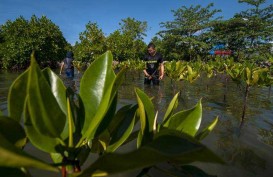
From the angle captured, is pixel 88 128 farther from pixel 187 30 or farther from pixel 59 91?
pixel 187 30

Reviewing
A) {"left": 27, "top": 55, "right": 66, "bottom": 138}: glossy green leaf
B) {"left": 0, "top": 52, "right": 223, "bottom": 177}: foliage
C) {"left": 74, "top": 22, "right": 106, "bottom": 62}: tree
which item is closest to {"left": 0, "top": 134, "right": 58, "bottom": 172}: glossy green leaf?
{"left": 0, "top": 52, "right": 223, "bottom": 177}: foliage

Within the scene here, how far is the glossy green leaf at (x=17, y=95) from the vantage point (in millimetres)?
679

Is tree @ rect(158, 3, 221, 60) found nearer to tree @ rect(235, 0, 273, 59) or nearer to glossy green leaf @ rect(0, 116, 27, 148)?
tree @ rect(235, 0, 273, 59)

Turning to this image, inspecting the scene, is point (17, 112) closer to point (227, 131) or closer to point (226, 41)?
point (227, 131)

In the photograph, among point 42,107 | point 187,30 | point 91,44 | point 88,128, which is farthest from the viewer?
point 187,30

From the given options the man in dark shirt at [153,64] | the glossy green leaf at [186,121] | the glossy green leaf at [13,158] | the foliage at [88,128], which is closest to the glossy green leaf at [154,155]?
the foliage at [88,128]

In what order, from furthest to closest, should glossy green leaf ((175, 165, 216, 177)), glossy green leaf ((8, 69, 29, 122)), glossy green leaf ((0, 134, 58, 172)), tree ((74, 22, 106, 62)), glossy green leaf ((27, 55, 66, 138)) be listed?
tree ((74, 22, 106, 62)) < glossy green leaf ((175, 165, 216, 177)) < glossy green leaf ((8, 69, 29, 122)) < glossy green leaf ((27, 55, 66, 138)) < glossy green leaf ((0, 134, 58, 172))

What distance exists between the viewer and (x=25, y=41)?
25484 mm

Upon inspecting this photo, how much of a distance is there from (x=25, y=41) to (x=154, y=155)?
27601mm

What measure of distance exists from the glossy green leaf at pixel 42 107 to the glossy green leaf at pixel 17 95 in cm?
11

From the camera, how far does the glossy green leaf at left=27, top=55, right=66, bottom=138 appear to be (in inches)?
22.5

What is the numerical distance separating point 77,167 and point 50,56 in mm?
30464

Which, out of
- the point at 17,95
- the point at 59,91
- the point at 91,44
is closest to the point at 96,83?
the point at 59,91

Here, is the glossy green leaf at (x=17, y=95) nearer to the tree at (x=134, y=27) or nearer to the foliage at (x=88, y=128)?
the foliage at (x=88, y=128)
